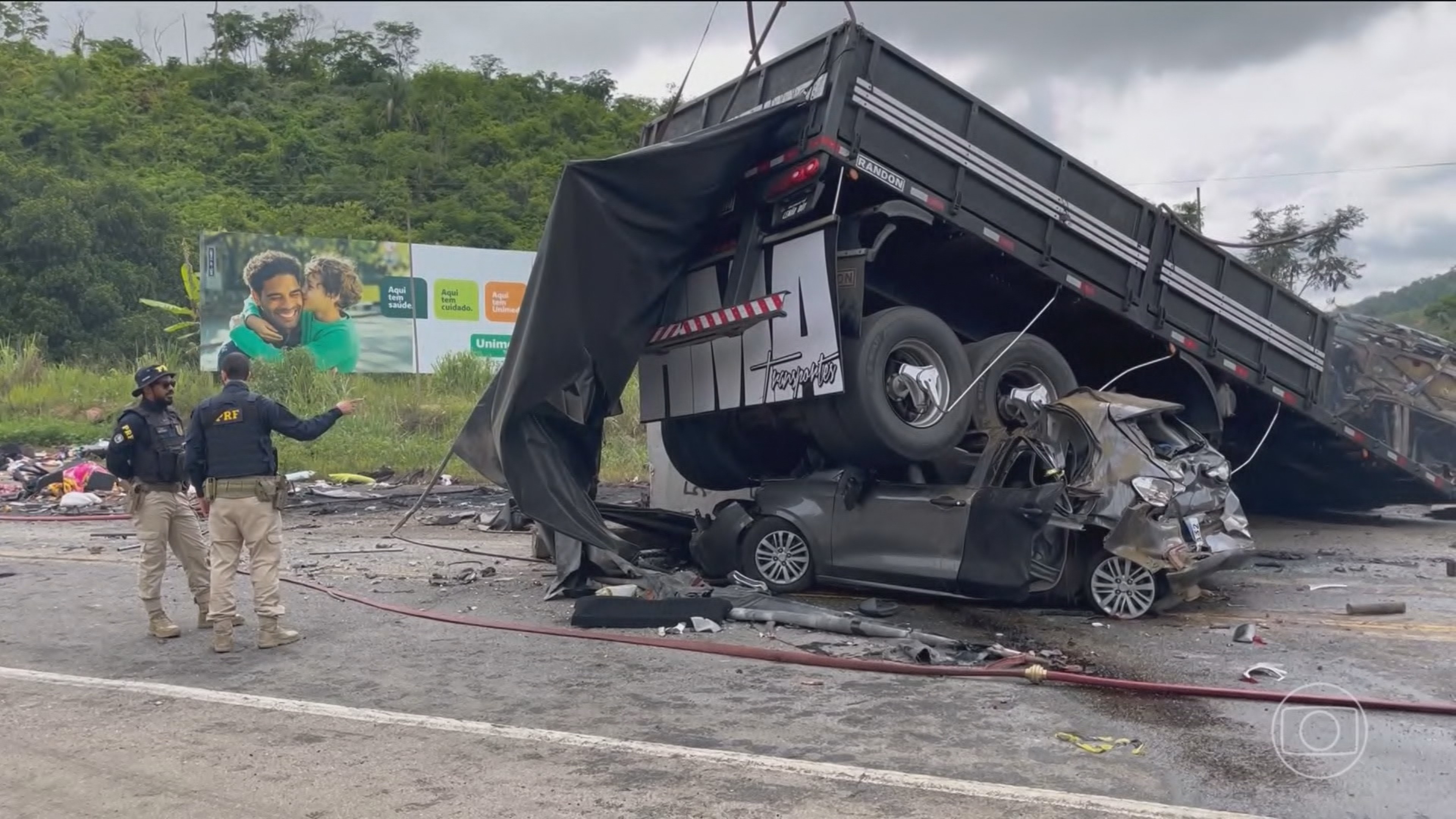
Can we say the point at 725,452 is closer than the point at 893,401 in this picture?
No

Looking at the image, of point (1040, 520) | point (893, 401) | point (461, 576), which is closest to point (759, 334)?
point (893, 401)

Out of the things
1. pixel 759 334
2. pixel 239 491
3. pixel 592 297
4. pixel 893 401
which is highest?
pixel 592 297

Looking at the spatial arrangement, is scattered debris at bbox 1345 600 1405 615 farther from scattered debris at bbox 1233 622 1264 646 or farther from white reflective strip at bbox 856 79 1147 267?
white reflective strip at bbox 856 79 1147 267

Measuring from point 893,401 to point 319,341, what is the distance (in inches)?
814

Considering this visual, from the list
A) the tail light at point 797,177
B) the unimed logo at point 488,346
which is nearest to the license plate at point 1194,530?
the tail light at point 797,177

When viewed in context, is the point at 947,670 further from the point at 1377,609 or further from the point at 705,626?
the point at 1377,609

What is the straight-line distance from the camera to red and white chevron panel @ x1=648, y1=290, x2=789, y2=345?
864 centimetres

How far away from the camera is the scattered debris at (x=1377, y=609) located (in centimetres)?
782

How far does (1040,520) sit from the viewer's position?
300 inches

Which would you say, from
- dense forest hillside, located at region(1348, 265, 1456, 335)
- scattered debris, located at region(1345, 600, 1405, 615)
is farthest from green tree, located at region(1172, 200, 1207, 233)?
scattered debris, located at region(1345, 600, 1405, 615)

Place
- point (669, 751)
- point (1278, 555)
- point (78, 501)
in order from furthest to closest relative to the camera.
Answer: point (78, 501) < point (1278, 555) < point (669, 751)

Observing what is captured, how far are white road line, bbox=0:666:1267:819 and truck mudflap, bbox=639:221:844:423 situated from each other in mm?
3730

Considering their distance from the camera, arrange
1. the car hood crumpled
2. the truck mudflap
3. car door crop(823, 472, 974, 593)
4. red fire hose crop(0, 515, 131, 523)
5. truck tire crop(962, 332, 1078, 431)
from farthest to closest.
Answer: red fire hose crop(0, 515, 131, 523) < truck tire crop(962, 332, 1078, 431) < the truck mudflap < car door crop(823, 472, 974, 593) < the car hood crumpled

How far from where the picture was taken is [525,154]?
46.4m
